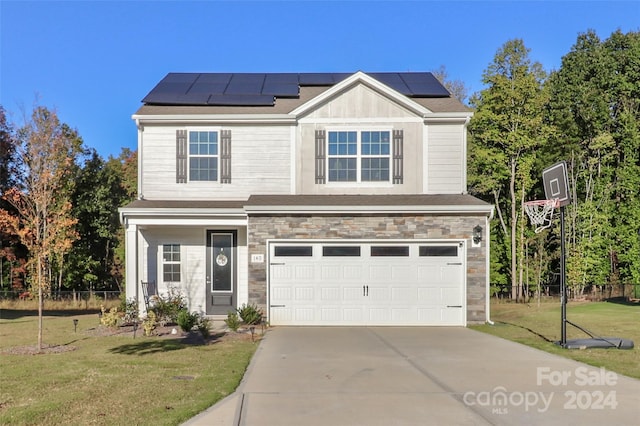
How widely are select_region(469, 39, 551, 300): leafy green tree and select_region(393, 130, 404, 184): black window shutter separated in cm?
1236

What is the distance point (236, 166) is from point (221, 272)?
3141 millimetres

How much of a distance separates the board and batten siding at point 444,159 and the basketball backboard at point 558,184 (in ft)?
12.9

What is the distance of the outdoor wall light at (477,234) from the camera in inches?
548

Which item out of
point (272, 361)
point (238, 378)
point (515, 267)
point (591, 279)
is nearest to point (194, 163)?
point (272, 361)

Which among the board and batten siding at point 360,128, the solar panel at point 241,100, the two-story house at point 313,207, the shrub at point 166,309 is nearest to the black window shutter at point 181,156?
the two-story house at point 313,207

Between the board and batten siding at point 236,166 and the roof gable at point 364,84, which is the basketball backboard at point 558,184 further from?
the board and batten siding at point 236,166

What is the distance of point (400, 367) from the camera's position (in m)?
8.54

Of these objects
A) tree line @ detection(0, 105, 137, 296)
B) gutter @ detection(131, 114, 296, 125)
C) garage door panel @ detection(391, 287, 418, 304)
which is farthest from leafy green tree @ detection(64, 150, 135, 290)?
garage door panel @ detection(391, 287, 418, 304)

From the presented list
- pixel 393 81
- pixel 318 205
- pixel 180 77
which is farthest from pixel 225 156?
pixel 393 81

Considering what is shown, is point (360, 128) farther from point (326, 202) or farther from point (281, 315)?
point (281, 315)

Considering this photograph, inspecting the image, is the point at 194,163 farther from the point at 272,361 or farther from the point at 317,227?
the point at 272,361

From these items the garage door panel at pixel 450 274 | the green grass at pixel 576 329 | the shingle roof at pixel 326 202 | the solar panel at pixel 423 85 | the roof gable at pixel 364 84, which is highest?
the solar panel at pixel 423 85

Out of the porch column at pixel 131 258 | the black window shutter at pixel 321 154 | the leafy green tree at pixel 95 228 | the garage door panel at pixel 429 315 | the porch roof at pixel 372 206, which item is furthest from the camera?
the leafy green tree at pixel 95 228

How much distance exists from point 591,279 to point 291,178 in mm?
19069
